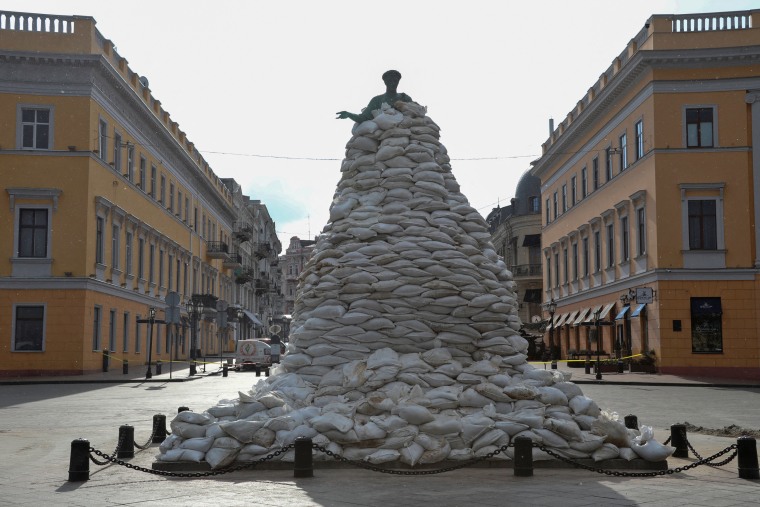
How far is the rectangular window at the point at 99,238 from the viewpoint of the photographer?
34.1m

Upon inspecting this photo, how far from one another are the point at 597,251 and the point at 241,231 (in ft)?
127

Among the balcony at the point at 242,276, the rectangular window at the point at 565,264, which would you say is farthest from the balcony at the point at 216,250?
the rectangular window at the point at 565,264

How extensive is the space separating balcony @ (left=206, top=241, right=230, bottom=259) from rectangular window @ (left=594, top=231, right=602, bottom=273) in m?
29.0

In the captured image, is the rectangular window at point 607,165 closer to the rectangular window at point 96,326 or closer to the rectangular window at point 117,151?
the rectangular window at point 117,151

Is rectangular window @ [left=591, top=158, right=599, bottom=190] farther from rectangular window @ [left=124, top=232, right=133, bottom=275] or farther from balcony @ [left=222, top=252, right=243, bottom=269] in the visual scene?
balcony @ [left=222, top=252, right=243, bottom=269]

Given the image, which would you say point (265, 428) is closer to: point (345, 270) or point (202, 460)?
point (202, 460)

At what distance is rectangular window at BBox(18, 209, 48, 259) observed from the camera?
3216 centimetres

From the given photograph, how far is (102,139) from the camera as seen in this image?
114 ft

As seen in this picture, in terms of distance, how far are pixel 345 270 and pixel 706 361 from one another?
78.9ft

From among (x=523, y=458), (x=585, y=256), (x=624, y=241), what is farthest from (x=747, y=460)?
(x=585, y=256)

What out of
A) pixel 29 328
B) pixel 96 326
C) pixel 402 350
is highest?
pixel 96 326

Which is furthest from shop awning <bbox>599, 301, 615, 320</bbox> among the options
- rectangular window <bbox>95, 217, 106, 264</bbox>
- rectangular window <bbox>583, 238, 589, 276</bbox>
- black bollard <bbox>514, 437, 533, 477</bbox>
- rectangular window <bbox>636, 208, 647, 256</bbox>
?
black bollard <bbox>514, 437, 533, 477</bbox>

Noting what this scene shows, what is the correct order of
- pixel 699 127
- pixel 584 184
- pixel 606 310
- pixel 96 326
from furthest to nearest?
pixel 584 184 → pixel 606 310 → pixel 96 326 → pixel 699 127

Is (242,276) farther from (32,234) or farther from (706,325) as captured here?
(706,325)
